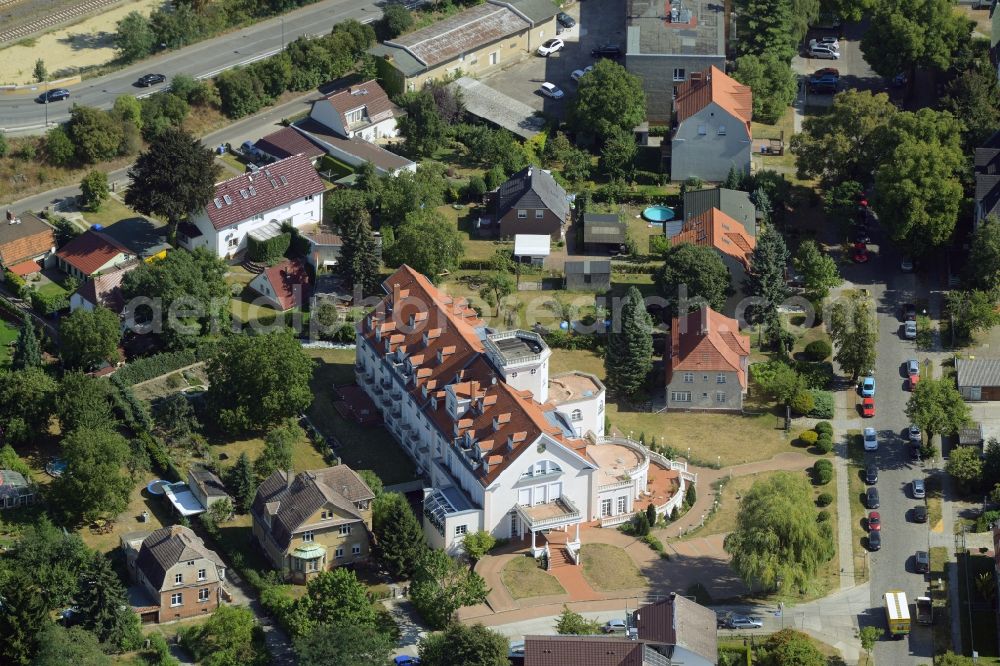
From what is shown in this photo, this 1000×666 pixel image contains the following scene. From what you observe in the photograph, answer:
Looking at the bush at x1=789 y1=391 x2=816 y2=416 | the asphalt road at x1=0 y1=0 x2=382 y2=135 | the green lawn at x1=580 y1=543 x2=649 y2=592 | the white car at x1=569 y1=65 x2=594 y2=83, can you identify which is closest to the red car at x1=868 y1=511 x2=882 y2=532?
the bush at x1=789 y1=391 x2=816 y2=416

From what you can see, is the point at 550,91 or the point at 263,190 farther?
the point at 550,91

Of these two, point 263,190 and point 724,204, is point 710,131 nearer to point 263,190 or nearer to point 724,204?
point 724,204

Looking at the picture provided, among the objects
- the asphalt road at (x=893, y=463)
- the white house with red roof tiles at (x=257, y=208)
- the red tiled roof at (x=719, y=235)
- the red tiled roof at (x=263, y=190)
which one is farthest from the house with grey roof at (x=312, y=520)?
the red tiled roof at (x=719, y=235)

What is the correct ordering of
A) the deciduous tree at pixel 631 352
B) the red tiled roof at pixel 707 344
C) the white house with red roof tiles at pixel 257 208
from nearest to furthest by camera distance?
the red tiled roof at pixel 707 344 < the deciduous tree at pixel 631 352 < the white house with red roof tiles at pixel 257 208

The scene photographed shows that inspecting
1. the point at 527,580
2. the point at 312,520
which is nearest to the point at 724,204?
the point at 527,580

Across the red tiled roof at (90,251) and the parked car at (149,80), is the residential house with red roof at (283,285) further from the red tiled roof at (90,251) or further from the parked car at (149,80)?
the parked car at (149,80)

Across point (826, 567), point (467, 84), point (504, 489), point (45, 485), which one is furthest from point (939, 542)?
point (467, 84)

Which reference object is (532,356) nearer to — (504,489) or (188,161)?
(504,489)
